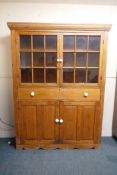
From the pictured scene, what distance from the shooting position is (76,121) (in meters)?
2.49

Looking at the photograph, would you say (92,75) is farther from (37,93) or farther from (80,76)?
(37,93)

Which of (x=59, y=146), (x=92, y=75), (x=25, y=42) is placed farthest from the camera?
(x=59, y=146)

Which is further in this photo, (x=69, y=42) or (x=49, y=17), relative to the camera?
(x=49, y=17)

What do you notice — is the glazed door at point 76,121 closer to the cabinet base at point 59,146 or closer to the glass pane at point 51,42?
the cabinet base at point 59,146

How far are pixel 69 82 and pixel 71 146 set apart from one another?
93 centimetres

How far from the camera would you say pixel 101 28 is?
2.24 meters

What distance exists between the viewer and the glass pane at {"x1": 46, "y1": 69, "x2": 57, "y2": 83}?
94.3 inches

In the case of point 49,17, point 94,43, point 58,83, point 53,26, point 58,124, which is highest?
point 49,17

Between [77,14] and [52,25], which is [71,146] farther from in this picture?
[77,14]

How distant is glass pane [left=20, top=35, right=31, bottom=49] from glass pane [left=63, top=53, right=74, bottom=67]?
49 cm

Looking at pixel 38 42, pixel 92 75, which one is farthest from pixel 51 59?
pixel 92 75

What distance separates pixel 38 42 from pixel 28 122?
1.09 meters

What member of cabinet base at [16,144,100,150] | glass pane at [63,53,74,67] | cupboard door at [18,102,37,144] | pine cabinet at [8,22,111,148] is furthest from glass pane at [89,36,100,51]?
cabinet base at [16,144,100,150]

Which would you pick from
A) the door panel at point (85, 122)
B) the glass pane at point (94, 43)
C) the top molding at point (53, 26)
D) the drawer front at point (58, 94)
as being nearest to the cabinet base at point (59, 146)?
the door panel at point (85, 122)
